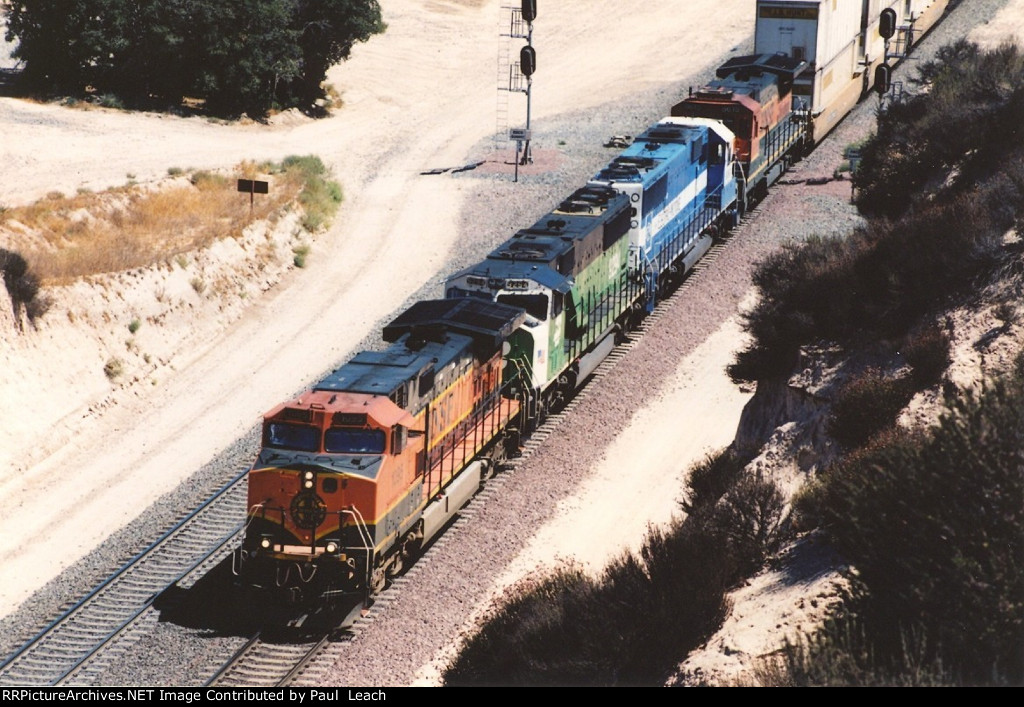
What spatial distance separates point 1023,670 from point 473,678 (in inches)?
367

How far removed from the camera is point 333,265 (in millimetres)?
47281

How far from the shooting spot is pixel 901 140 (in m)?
41.1

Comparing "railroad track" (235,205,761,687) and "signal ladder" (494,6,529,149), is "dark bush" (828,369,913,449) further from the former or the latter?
"signal ladder" (494,6,529,149)

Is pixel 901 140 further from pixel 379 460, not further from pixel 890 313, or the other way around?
pixel 379 460

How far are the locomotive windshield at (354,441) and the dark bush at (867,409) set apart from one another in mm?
8438

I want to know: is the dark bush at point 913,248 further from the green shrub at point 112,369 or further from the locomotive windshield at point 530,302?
the green shrub at point 112,369

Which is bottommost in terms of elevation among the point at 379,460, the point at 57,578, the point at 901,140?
the point at 57,578

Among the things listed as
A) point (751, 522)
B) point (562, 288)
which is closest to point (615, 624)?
point (751, 522)

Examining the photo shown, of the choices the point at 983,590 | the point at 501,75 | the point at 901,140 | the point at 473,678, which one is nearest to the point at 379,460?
the point at 473,678

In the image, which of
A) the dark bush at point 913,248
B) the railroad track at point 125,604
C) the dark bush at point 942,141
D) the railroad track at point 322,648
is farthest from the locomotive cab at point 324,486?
the dark bush at point 942,141

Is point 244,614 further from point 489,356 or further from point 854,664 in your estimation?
point 854,664

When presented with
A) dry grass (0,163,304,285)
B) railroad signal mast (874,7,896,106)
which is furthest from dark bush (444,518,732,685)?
railroad signal mast (874,7,896,106)

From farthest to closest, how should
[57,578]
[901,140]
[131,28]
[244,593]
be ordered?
[131,28] < [901,140] < [57,578] < [244,593]

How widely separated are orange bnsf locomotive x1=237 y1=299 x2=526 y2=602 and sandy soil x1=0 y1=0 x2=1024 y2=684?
11.7 ft
